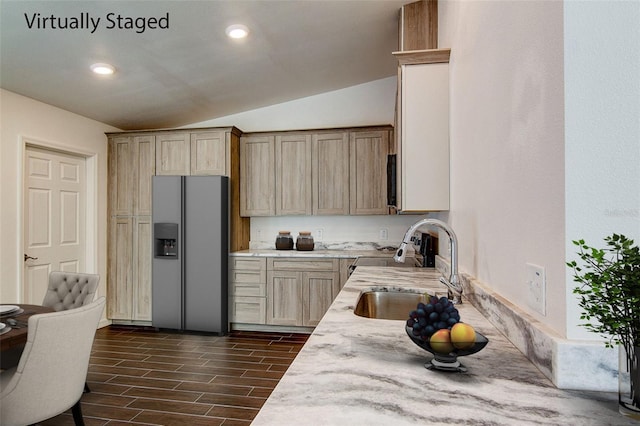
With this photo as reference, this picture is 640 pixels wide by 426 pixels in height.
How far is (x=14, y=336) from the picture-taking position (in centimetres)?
178

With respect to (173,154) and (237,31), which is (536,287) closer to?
(237,31)

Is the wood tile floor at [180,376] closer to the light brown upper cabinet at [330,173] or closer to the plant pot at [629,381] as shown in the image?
the light brown upper cabinet at [330,173]

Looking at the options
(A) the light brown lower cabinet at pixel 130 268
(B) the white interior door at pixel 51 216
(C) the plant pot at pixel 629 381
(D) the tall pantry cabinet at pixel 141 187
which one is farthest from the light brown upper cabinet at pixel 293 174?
(C) the plant pot at pixel 629 381

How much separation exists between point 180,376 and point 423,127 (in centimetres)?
261

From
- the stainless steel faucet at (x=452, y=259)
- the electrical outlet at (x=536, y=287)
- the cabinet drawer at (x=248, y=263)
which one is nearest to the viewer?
the electrical outlet at (x=536, y=287)

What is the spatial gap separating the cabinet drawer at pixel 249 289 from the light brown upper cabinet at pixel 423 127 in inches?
96.1

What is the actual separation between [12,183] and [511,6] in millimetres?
4001

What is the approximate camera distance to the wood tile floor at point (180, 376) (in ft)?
7.67

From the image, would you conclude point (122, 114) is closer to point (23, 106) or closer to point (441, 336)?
point (23, 106)

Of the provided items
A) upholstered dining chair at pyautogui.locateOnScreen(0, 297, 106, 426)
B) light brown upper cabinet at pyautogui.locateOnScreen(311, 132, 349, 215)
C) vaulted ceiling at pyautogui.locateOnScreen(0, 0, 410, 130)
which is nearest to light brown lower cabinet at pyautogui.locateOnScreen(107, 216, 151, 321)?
vaulted ceiling at pyautogui.locateOnScreen(0, 0, 410, 130)

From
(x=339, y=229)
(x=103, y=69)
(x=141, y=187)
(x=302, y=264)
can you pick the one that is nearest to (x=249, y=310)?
(x=302, y=264)

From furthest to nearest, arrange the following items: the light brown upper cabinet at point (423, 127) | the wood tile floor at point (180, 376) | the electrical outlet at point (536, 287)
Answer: the wood tile floor at point (180, 376) < the light brown upper cabinet at point (423, 127) < the electrical outlet at point (536, 287)

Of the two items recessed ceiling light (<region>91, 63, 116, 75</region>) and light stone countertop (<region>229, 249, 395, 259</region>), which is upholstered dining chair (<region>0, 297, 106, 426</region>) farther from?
light stone countertop (<region>229, 249, 395, 259</region>)

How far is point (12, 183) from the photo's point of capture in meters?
3.29
